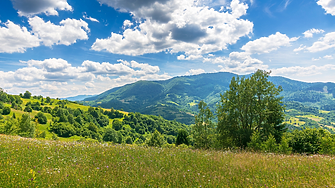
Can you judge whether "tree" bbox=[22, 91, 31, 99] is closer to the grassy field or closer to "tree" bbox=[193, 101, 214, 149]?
"tree" bbox=[193, 101, 214, 149]

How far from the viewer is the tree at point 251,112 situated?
24.1 m

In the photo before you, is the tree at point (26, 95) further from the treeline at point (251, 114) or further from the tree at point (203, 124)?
the treeline at point (251, 114)

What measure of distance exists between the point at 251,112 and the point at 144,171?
23960 mm

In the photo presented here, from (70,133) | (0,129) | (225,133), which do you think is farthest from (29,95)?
(225,133)

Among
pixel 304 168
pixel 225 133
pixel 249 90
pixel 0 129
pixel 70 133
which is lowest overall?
pixel 70 133

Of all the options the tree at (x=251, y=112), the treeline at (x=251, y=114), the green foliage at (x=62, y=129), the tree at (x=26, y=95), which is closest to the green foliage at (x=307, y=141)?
the treeline at (x=251, y=114)

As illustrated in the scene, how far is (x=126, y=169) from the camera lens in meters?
5.66

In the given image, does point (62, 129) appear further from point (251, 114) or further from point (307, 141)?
point (307, 141)

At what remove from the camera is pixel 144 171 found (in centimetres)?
552

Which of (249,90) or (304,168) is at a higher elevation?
(249,90)

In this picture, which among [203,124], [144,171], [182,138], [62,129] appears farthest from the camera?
[62,129]

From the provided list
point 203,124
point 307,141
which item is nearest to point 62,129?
point 203,124

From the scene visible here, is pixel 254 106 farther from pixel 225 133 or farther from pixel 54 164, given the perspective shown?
pixel 54 164

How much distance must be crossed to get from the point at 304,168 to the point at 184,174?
172 inches
